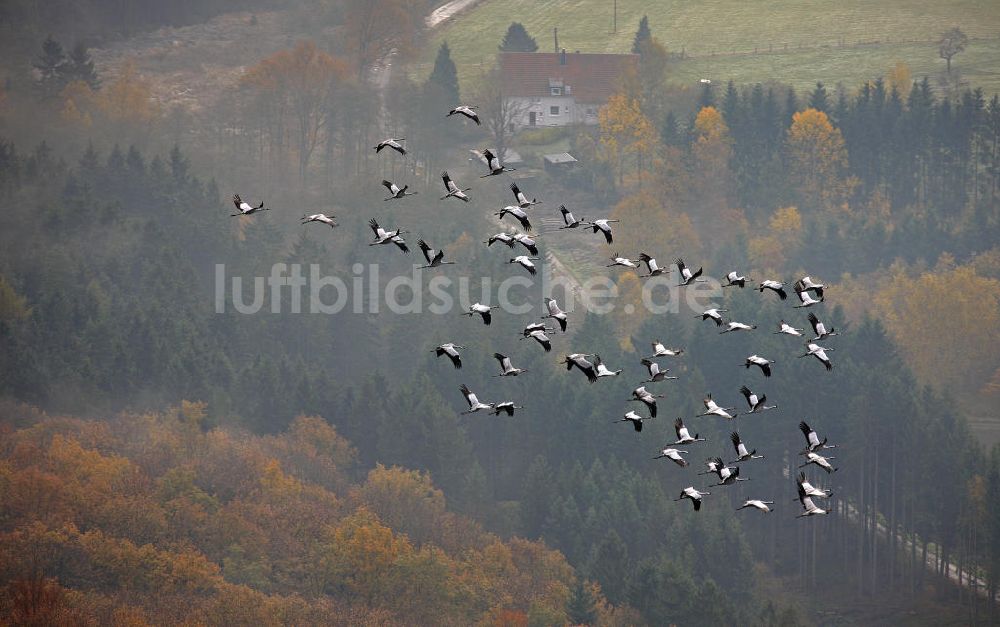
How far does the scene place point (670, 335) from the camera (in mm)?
155000

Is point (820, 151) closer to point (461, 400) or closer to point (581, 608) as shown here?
point (461, 400)

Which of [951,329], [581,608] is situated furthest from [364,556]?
[951,329]

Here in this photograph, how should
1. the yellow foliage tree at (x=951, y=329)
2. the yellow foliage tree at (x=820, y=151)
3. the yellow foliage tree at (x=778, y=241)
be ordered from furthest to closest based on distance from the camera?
the yellow foliage tree at (x=820, y=151) → the yellow foliage tree at (x=778, y=241) → the yellow foliage tree at (x=951, y=329)

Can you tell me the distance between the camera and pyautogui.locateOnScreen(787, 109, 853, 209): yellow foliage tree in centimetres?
19775

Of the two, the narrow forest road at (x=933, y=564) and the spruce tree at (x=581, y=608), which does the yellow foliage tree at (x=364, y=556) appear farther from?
the narrow forest road at (x=933, y=564)

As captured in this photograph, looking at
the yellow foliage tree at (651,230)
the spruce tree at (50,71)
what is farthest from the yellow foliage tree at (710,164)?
the spruce tree at (50,71)

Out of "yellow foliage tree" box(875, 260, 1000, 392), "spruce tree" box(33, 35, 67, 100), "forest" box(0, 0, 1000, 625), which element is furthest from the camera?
"spruce tree" box(33, 35, 67, 100)

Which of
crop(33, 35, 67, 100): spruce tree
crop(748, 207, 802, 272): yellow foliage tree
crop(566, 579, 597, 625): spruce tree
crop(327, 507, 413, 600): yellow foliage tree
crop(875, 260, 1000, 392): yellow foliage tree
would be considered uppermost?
crop(33, 35, 67, 100): spruce tree

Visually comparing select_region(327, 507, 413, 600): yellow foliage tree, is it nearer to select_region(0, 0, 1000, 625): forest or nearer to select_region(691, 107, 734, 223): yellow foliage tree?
select_region(0, 0, 1000, 625): forest

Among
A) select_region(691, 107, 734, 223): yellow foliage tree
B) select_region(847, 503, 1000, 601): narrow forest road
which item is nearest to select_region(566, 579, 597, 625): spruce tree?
select_region(847, 503, 1000, 601): narrow forest road

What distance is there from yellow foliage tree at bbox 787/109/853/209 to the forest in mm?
387

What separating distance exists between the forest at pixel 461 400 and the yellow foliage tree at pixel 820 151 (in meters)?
0.39

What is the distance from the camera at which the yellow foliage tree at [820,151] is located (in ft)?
649

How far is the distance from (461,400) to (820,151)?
231 feet
